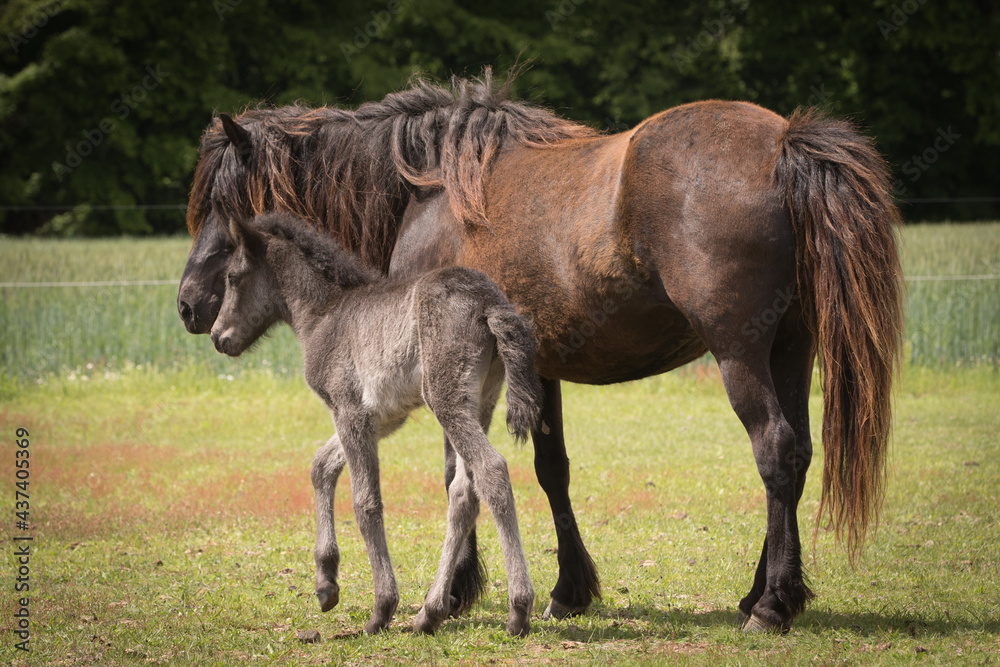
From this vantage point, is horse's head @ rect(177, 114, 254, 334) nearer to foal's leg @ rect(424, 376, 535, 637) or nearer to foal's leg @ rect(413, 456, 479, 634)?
foal's leg @ rect(424, 376, 535, 637)

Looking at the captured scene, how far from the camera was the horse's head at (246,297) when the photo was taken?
15.5ft

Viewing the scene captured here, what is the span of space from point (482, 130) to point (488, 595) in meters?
2.50

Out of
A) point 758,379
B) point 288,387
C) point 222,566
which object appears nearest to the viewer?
point 758,379

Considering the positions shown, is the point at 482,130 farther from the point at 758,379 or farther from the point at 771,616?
the point at 771,616

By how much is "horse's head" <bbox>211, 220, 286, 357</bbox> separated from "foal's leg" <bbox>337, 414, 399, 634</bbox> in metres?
0.87

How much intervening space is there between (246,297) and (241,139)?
3.45ft

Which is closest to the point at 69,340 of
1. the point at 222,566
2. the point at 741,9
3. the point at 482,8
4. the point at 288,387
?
the point at 288,387

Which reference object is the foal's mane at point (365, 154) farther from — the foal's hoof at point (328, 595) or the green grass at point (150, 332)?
the green grass at point (150, 332)

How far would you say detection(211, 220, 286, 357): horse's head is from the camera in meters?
4.74

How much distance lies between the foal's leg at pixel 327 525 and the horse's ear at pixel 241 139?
1791 mm

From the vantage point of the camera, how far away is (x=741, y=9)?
2727cm

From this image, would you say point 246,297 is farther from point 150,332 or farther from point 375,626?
point 150,332

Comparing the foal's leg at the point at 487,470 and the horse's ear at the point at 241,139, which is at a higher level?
the horse's ear at the point at 241,139

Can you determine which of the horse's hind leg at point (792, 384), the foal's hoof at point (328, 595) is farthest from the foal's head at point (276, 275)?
the horse's hind leg at point (792, 384)
